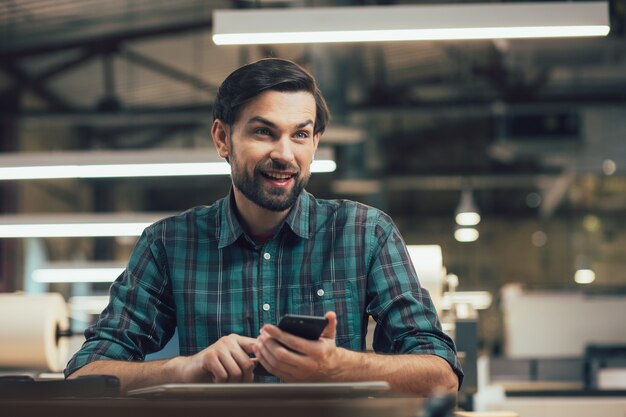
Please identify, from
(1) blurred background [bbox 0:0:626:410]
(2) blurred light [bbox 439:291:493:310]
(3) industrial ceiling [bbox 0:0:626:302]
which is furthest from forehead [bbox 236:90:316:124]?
(3) industrial ceiling [bbox 0:0:626:302]

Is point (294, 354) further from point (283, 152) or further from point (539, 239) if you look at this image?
point (539, 239)

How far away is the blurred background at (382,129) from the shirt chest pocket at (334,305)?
177 cm

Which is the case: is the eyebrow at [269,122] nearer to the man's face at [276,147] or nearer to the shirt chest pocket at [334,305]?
the man's face at [276,147]

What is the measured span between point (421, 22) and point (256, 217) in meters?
1.74

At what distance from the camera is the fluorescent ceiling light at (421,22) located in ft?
10.8

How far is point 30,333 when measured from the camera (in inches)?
133

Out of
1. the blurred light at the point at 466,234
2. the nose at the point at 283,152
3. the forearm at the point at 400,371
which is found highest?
the blurred light at the point at 466,234

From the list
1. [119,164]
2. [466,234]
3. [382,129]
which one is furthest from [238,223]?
[466,234]

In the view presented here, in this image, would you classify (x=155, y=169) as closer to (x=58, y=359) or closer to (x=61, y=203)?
(x=58, y=359)

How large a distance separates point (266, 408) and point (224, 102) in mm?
1055

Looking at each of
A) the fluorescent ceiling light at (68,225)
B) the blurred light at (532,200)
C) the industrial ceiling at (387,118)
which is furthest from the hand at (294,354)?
the blurred light at (532,200)

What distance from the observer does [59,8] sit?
8.38 metres

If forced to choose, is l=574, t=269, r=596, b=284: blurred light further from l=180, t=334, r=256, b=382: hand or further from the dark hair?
l=180, t=334, r=256, b=382: hand

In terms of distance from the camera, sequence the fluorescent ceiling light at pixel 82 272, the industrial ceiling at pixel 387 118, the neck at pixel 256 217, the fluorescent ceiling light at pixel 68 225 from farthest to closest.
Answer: the industrial ceiling at pixel 387 118, the fluorescent ceiling light at pixel 82 272, the fluorescent ceiling light at pixel 68 225, the neck at pixel 256 217
